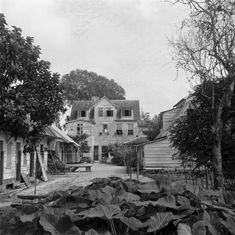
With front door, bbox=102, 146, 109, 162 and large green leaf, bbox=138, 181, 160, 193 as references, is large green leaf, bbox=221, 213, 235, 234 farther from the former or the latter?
front door, bbox=102, 146, 109, 162

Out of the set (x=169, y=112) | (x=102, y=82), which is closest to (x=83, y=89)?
(x=102, y=82)

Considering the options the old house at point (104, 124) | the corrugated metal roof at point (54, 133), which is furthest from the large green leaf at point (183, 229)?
the old house at point (104, 124)

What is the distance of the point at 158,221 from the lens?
2178 mm

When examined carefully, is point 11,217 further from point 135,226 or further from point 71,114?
point 71,114

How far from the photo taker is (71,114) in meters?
61.0

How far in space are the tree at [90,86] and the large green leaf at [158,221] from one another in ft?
239

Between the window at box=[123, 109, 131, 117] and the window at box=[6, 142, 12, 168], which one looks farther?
the window at box=[123, 109, 131, 117]

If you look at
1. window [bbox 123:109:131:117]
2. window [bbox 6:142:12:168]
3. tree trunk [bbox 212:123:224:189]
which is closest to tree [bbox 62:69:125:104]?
window [bbox 123:109:131:117]

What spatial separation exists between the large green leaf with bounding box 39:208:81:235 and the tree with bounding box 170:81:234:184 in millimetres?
8388

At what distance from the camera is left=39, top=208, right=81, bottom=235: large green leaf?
2107 mm

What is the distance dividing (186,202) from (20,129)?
11.2m

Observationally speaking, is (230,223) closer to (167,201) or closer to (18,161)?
(167,201)

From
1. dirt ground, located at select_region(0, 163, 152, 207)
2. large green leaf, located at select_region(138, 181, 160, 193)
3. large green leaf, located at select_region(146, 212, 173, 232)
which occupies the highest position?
large green leaf, located at select_region(138, 181, 160, 193)

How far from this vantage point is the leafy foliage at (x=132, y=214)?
2.16m
